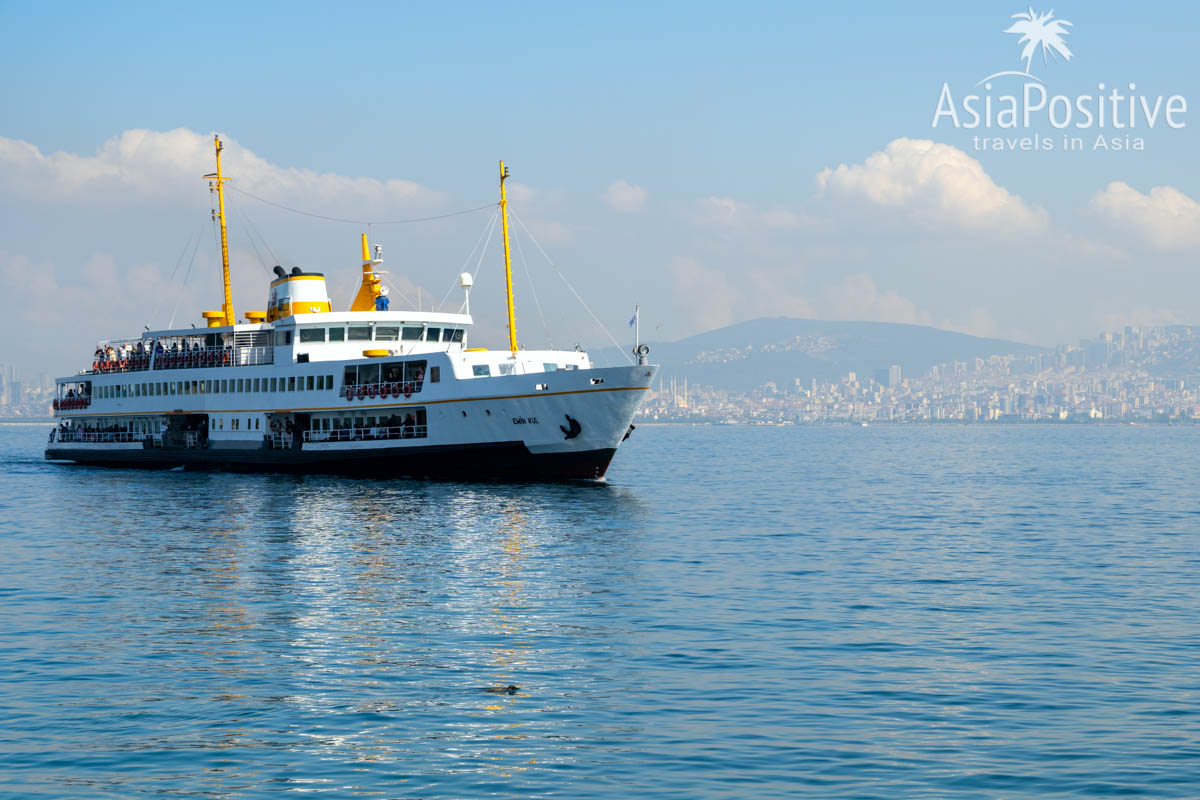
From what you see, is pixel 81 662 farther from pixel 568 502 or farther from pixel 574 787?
pixel 568 502

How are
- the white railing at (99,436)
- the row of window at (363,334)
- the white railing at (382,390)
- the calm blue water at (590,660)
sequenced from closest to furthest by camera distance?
the calm blue water at (590,660), the white railing at (382,390), the row of window at (363,334), the white railing at (99,436)

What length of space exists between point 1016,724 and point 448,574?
1675cm

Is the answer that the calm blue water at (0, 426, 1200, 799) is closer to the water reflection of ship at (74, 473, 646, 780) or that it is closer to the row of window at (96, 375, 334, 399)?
the water reflection of ship at (74, 473, 646, 780)

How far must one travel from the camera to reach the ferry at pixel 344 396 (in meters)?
55.1

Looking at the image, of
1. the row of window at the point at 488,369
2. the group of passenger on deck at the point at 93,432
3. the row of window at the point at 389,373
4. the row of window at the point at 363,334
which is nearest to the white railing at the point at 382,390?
the row of window at the point at 389,373

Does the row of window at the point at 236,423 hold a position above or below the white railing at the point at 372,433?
above

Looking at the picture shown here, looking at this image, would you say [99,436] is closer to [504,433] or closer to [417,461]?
[417,461]

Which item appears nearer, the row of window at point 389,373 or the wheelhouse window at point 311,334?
the row of window at point 389,373

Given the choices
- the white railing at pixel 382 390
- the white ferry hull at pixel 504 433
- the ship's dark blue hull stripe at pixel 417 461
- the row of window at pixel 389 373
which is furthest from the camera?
the row of window at pixel 389 373

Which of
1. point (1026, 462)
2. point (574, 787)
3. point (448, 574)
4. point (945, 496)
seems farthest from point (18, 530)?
point (1026, 462)

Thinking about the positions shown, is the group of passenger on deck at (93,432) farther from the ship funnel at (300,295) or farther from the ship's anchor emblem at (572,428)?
the ship's anchor emblem at (572,428)

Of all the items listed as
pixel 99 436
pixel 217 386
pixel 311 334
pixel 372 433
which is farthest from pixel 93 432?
pixel 372 433

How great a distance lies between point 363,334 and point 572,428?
644 inches

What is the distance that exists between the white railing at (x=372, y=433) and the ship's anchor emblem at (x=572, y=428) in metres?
7.50
